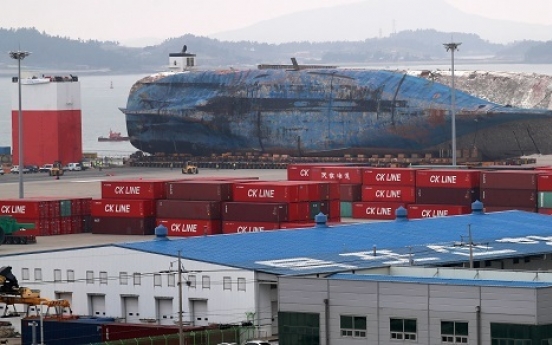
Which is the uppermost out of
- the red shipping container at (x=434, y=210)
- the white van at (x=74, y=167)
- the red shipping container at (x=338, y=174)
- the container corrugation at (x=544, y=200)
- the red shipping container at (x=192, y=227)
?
the red shipping container at (x=338, y=174)

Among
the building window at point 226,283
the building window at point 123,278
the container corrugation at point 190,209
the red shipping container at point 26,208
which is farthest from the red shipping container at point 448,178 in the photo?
the building window at point 226,283

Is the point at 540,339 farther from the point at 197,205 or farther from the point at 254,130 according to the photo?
the point at 254,130

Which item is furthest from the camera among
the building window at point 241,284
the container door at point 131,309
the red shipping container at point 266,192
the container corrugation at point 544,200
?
the container corrugation at point 544,200

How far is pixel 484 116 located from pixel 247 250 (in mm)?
69140

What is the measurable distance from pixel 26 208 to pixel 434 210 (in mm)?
21033

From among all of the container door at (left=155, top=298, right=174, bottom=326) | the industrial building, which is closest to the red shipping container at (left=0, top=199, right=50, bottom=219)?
the industrial building

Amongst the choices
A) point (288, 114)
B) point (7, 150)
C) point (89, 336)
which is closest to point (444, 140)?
point (288, 114)

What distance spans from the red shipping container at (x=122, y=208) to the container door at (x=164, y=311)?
84.7ft

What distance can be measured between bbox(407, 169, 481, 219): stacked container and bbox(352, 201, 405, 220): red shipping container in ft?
4.74

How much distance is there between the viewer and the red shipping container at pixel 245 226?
75688 mm

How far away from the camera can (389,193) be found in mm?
87938

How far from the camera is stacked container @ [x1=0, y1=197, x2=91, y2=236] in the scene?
81688 millimetres

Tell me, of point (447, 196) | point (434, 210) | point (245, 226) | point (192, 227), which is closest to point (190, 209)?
point (192, 227)

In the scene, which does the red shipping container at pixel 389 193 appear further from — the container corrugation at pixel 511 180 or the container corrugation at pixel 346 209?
the container corrugation at pixel 511 180
